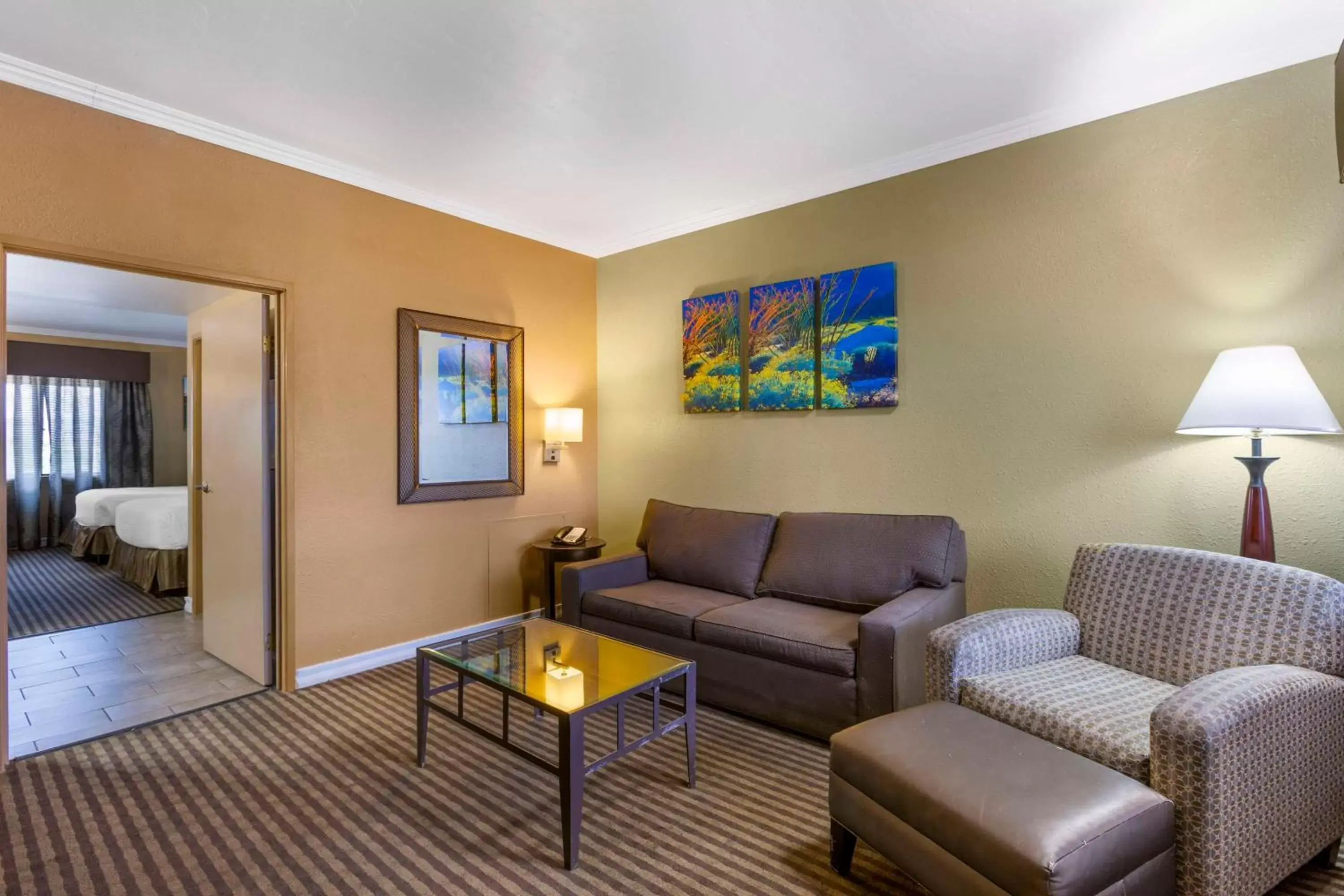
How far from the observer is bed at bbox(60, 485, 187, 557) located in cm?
613

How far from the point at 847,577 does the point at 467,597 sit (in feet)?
7.50

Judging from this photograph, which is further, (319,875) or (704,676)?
(704,676)

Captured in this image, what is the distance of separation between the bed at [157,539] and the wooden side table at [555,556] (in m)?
2.89

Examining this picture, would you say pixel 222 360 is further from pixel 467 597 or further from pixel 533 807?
pixel 533 807

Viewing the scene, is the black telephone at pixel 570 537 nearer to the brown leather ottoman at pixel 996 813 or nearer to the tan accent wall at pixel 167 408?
the brown leather ottoman at pixel 996 813

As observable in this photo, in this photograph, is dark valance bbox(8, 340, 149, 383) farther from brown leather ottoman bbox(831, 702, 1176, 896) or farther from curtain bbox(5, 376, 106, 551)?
brown leather ottoman bbox(831, 702, 1176, 896)

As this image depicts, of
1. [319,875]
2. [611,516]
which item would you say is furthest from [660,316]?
[319,875]

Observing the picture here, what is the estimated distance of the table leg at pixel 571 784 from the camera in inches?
73.0

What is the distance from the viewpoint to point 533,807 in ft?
7.21

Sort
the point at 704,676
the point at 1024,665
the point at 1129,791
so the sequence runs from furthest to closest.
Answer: the point at 704,676 → the point at 1024,665 → the point at 1129,791

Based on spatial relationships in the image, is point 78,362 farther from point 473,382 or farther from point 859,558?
point 859,558

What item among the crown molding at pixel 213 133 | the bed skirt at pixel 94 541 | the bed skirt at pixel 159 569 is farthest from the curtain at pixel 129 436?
the crown molding at pixel 213 133

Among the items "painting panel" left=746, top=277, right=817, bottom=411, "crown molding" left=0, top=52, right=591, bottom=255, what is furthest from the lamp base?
"crown molding" left=0, top=52, right=591, bottom=255

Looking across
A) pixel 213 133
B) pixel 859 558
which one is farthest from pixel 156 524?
pixel 859 558
